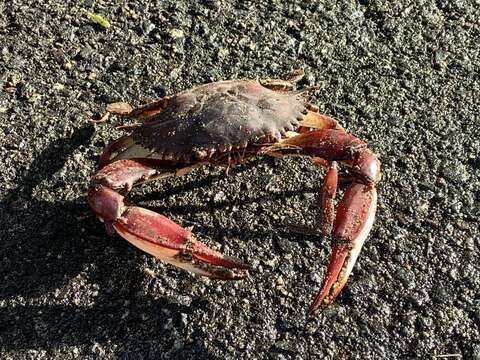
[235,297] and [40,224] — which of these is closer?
[235,297]

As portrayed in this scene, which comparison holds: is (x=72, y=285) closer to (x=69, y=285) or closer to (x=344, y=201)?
(x=69, y=285)

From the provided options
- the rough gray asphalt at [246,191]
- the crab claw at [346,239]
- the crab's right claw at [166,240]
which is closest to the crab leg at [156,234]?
the crab's right claw at [166,240]

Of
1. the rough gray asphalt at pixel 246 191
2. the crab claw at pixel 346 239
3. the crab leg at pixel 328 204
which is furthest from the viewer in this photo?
the crab leg at pixel 328 204

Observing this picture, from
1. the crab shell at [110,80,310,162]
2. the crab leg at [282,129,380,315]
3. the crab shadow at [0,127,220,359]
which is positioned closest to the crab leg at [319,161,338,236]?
the crab leg at [282,129,380,315]

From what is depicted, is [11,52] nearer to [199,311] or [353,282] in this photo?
[199,311]

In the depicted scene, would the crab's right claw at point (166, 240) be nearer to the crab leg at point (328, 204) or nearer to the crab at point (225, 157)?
the crab at point (225, 157)

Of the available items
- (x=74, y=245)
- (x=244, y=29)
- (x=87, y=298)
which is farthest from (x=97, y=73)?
(x=87, y=298)
